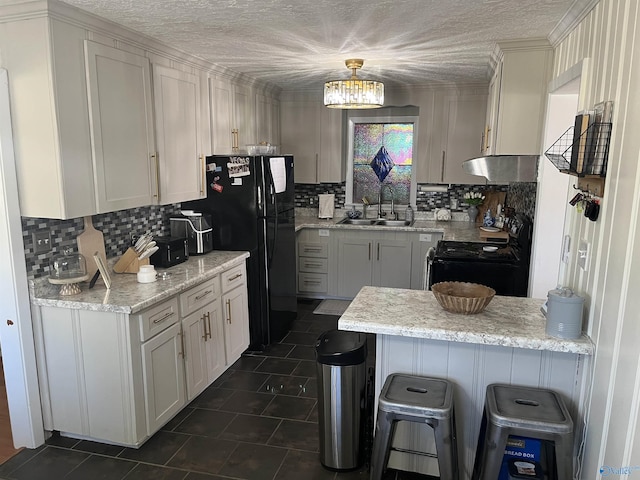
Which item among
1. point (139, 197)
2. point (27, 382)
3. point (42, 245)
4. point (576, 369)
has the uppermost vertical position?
point (139, 197)

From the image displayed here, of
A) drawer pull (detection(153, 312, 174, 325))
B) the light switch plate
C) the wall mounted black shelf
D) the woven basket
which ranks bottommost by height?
drawer pull (detection(153, 312, 174, 325))

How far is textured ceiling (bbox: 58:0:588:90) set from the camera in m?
2.35

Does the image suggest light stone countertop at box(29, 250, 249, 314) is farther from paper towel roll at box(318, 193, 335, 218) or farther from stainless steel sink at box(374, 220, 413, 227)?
stainless steel sink at box(374, 220, 413, 227)

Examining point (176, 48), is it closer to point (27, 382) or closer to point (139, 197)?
point (139, 197)

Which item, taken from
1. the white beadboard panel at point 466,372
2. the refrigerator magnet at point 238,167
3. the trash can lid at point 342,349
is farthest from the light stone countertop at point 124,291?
the white beadboard panel at point 466,372

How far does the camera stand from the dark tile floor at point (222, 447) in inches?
98.2

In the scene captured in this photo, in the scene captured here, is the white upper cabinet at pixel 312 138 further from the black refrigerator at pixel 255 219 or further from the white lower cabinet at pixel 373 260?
the black refrigerator at pixel 255 219

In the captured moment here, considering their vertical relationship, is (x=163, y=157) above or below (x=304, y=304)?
above

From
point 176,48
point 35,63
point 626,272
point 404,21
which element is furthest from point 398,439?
point 176,48

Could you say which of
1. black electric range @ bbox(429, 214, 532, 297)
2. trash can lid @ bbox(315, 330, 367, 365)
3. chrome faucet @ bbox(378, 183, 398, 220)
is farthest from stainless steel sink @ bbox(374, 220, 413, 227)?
trash can lid @ bbox(315, 330, 367, 365)

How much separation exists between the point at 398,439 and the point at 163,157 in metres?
2.31

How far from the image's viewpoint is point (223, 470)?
253 cm

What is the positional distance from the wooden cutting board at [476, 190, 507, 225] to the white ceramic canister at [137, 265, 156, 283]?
3.68 meters

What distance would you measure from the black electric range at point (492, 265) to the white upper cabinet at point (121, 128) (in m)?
2.22
